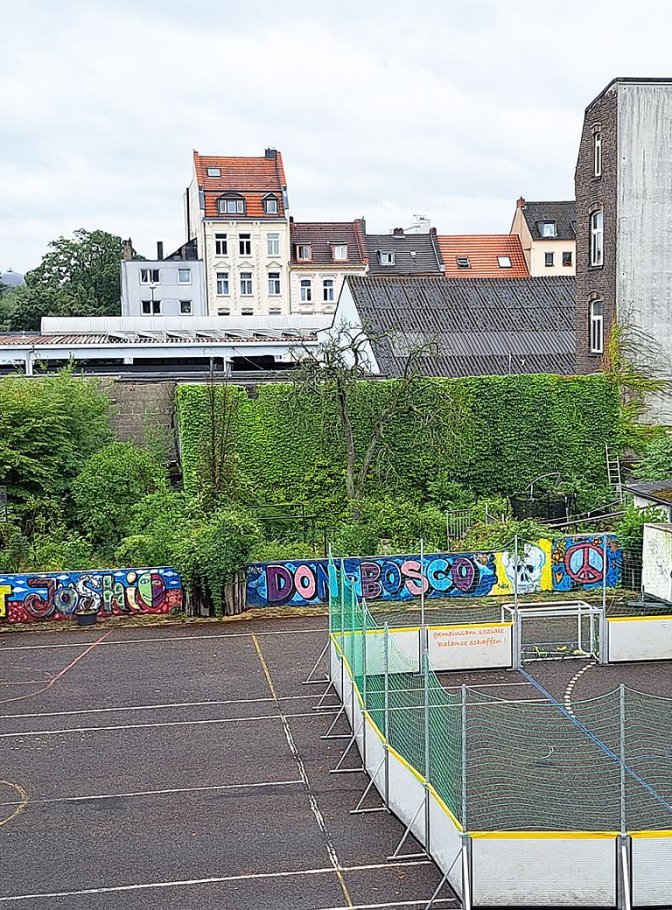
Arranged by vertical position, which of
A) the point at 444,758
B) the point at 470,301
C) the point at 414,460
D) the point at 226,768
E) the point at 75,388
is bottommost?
the point at 226,768

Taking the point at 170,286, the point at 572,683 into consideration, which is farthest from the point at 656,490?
the point at 170,286

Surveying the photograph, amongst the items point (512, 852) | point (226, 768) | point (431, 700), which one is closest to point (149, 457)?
point (226, 768)

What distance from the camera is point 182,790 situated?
55.8ft

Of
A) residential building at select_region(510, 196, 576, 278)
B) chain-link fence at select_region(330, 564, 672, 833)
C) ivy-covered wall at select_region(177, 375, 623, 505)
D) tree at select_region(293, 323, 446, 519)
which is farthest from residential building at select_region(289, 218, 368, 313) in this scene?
chain-link fence at select_region(330, 564, 672, 833)

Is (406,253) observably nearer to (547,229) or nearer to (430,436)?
(547,229)

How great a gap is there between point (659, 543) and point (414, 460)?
1173 centimetres

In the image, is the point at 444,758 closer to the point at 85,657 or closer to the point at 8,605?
the point at 85,657

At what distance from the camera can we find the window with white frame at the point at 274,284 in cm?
8219

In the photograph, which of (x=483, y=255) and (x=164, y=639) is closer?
(x=164, y=639)

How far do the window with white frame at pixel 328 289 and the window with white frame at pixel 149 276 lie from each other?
12.3 m

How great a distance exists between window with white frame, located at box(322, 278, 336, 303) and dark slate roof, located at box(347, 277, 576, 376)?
31161mm

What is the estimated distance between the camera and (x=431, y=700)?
14.7 meters

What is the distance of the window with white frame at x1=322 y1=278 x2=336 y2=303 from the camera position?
8281 cm

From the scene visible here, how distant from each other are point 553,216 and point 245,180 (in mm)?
22487
